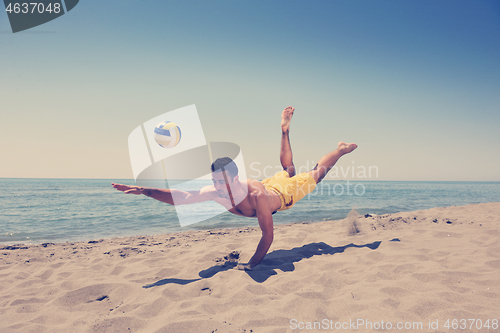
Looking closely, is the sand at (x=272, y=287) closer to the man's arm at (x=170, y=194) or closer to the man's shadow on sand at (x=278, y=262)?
the man's shadow on sand at (x=278, y=262)

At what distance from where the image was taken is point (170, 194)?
133 inches

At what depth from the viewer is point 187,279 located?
3.50m

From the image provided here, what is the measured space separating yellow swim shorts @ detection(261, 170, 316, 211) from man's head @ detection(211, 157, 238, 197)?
1018mm

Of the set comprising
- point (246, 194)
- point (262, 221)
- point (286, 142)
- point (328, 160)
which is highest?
point (286, 142)

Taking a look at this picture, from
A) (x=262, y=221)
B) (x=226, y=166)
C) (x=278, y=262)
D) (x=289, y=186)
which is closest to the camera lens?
(x=226, y=166)

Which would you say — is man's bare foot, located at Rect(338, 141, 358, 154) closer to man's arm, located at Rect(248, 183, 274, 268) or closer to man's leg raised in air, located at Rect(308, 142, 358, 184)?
man's leg raised in air, located at Rect(308, 142, 358, 184)

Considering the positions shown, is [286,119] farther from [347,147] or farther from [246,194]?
[246,194]

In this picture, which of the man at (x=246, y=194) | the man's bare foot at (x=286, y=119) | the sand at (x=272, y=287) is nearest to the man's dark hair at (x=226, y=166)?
the man at (x=246, y=194)

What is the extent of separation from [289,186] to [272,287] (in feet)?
6.43

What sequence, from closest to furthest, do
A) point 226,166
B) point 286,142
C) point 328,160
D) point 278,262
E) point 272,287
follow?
point 272,287 → point 226,166 → point 278,262 → point 328,160 → point 286,142

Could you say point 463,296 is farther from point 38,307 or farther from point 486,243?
point 38,307

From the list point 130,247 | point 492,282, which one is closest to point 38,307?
point 130,247

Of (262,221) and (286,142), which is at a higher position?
(286,142)

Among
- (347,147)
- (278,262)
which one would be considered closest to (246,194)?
(278,262)
